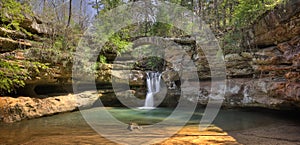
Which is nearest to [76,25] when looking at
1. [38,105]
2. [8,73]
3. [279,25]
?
[38,105]

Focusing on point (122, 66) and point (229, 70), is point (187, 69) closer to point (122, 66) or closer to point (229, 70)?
point (229, 70)

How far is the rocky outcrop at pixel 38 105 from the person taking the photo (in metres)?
7.29

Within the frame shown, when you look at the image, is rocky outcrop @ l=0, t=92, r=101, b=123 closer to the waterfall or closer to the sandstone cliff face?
the sandstone cliff face

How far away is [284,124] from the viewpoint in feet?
22.5

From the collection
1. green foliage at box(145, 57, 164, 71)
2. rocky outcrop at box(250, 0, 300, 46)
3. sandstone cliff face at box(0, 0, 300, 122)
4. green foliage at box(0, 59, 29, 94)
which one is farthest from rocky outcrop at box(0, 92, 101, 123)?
rocky outcrop at box(250, 0, 300, 46)

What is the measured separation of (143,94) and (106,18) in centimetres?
628

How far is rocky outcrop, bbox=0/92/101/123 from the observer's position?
7289mm

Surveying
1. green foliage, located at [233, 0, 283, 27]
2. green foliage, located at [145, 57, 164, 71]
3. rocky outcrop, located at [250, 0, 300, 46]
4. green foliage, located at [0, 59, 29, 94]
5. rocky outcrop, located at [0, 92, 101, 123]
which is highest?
green foliage, located at [233, 0, 283, 27]

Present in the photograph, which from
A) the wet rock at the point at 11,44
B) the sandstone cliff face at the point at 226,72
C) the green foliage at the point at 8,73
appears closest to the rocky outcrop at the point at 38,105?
the sandstone cliff face at the point at 226,72

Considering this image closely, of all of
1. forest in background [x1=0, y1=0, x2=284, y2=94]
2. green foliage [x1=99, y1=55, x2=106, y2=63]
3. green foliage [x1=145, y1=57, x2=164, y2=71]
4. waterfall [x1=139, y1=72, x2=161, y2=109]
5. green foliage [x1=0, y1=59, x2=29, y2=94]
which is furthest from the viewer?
green foliage [x1=145, y1=57, x2=164, y2=71]

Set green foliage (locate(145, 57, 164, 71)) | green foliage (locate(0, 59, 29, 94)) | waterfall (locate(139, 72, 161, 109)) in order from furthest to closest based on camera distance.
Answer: green foliage (locate(145, 57, 164, 71)) → waterfall (locate(139, 72, 161, 109)) → green foliage (locate(0, 59, 29, 94))

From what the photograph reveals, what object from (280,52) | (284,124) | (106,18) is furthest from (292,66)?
(106,18)

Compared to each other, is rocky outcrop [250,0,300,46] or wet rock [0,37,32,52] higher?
rocky outcrop [250,0,300,46]

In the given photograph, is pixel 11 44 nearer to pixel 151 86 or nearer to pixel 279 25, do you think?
pixel 151 86
